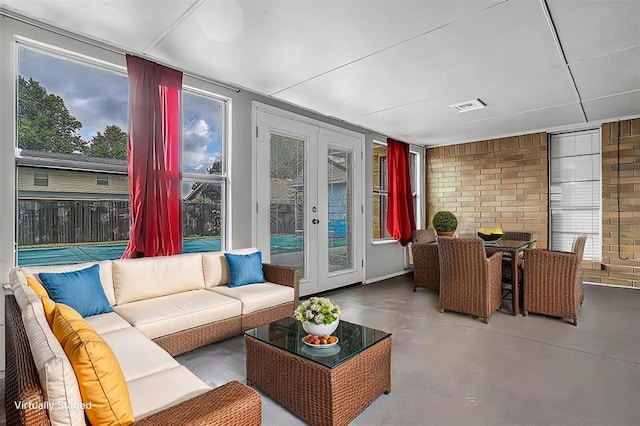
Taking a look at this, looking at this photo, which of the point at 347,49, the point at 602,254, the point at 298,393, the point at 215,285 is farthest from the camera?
the point at 602,254

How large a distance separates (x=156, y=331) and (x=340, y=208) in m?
3.37

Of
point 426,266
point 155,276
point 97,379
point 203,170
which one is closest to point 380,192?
point 426,266

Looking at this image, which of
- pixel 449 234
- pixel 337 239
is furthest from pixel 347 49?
pixel 449 234

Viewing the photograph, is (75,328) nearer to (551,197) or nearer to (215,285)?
(215,285)

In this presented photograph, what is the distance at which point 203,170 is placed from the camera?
12.3ft

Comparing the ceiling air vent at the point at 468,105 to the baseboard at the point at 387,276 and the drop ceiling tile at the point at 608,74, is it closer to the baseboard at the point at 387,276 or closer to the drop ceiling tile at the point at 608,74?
the drop ceiling tile at the point at 608,74

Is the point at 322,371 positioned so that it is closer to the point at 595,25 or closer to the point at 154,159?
the point at 154,159

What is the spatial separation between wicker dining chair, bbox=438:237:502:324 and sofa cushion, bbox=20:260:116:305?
3177 mm

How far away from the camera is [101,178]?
3051 millimetres

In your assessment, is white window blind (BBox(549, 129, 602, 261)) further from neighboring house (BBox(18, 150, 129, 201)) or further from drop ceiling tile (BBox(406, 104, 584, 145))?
neighboring house (BBox(18, 150, 129, 201))

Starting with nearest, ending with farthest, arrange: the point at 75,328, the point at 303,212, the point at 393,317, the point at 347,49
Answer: the point at 75,328 → the point at 347,49 → the point at 393,317 → the point at 303,212

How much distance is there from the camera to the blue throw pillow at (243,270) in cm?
333

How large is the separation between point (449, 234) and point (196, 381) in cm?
457

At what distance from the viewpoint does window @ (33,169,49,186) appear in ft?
8.87
